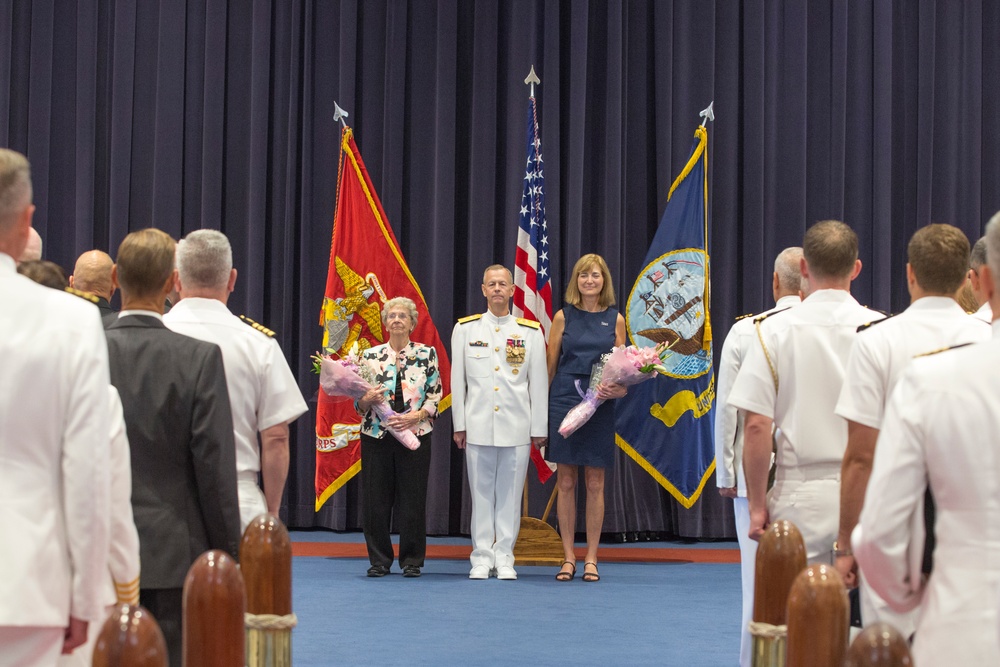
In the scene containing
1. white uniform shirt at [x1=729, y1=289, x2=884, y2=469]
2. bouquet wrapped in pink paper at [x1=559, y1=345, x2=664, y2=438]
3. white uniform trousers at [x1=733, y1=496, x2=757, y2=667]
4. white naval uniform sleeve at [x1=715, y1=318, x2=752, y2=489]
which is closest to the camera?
white uniform shirt at [x1=729, y1=289, x2=884, y2=469]

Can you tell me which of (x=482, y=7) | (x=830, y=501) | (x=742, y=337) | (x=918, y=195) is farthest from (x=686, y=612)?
(x=482, y=7)

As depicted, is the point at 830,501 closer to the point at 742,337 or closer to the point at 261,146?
the point at 742,337

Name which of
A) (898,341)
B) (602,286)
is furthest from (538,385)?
(898,341)

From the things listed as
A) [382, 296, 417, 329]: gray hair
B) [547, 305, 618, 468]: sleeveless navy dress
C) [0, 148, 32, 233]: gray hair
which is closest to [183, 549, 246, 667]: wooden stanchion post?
[0, 148, 32, 233]: gray hair

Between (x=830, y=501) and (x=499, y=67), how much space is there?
583 centimetres

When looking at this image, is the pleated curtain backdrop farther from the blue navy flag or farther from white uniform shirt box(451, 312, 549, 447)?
white uniform shirt box(451, 312, 549, 447)

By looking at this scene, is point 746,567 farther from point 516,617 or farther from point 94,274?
point 94,274

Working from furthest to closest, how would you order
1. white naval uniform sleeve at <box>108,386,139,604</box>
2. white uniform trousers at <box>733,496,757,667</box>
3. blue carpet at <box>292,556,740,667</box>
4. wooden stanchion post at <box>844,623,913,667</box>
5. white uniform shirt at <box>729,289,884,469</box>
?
blue carpet at <box>292,556,740,667</box>
white uniform trousers at <box>733,496,757,667</box>
white uniform shirt at <box>729,289,884,469</box>
white naval uniform sleeve at <box>108,386,139,604</box>
wooden stanchion post at <box>844,623,913,667</box>

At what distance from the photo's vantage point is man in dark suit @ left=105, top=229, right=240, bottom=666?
109 inches

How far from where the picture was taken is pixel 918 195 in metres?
8.46

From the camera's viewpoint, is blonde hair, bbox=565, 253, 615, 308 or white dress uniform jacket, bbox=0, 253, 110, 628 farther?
blonde hair, bbox=565, 253, 615, 308

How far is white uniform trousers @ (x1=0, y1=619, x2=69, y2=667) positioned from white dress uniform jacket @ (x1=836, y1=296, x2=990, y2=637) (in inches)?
71.5

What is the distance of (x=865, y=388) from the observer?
2.80 meters

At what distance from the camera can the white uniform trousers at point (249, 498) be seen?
3.29m
